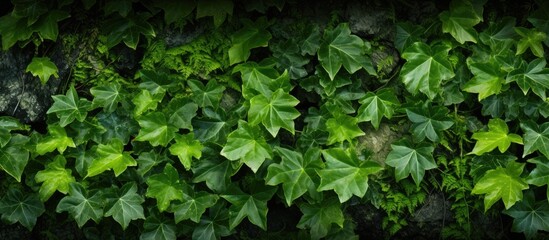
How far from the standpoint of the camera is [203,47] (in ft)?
10.0

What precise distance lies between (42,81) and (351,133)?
60.8 inches

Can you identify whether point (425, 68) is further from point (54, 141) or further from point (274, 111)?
point (54, 141)

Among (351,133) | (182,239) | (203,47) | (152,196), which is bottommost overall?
(182,239)

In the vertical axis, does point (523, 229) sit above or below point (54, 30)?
below

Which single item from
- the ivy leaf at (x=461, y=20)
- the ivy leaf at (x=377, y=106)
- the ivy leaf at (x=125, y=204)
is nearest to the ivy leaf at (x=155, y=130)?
the ivy leaf at (x=125, y=204)

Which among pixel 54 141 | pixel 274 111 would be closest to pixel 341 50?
pixel 274 111

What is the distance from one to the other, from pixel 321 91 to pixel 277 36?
354 millimetres

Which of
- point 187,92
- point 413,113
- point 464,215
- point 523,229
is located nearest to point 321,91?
point 413,113

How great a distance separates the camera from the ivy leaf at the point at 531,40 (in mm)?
2914

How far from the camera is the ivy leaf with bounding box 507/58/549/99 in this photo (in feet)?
9.41

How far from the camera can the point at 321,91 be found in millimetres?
3008

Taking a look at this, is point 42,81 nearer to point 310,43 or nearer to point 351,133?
point 310,43

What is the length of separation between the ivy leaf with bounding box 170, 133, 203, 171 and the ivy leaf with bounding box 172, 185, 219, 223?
0.14m

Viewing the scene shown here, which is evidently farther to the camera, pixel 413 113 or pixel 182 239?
pixel 182 239
